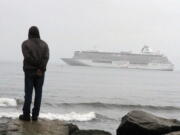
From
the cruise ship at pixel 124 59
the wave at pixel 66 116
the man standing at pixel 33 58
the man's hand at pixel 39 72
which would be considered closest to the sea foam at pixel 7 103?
the wave at pixel 66 116

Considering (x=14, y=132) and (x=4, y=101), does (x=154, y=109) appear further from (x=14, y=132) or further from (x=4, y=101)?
(x=14, y=132)

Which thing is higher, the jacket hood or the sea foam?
the jacket hood

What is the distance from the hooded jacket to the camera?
→ 24.1 feet

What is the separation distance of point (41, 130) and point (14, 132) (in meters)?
0.42

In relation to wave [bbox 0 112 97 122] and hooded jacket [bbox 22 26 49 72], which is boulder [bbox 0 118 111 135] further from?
wave [bbox 0 112 97 122]

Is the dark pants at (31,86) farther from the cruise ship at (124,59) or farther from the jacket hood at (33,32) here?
the cruise ship at (124,59)

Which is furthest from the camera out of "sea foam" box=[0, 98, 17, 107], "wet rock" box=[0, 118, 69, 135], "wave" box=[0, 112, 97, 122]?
"sea foam" box=[0, 98, 17, 107]

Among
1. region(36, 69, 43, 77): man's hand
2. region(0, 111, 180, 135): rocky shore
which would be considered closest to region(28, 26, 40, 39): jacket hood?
region(36, 69, 43, 77): man's hand

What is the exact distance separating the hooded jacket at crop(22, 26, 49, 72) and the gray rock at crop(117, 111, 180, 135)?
1832 mm

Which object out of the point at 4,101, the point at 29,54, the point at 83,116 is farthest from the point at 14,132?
the point at 4,101

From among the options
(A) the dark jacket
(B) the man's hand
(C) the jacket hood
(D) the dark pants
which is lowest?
(D) the dark pants

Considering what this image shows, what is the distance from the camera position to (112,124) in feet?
56.5

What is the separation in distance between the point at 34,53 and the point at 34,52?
15 millimetres

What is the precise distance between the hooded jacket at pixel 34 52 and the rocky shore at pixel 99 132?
0.89 metres
